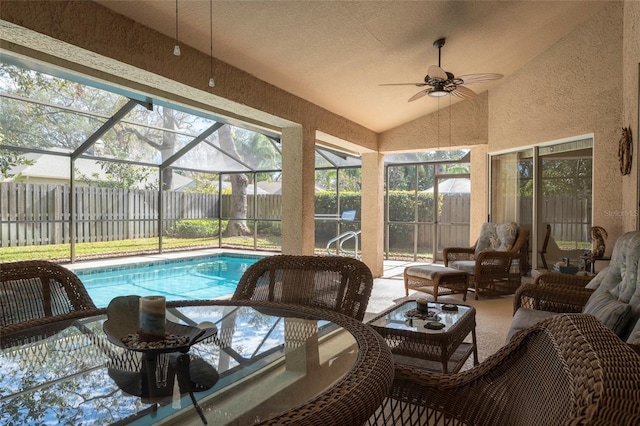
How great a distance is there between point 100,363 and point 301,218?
3.69m

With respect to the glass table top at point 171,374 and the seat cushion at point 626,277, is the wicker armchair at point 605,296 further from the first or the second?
the glass table top at point 171,374

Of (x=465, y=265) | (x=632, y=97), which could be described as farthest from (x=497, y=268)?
(x=632, y=97)

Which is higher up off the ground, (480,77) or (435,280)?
(480,77)

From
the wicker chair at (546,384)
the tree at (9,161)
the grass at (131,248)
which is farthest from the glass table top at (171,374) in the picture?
the tree at (9,161)

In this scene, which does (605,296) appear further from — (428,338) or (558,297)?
(428,338)

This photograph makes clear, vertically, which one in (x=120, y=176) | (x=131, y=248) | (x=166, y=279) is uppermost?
(x=120, y=176)

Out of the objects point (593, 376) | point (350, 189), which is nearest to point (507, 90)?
point (350, 189)

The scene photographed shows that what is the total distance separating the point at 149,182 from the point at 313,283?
9215 mm

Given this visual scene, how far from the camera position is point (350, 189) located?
9.98 metres

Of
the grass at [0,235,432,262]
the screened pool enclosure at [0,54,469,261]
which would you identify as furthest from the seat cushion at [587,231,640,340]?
the grass at [0,235,432,262]

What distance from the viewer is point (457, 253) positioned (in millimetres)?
6113

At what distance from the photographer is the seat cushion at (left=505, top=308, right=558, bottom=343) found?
94.7 inches

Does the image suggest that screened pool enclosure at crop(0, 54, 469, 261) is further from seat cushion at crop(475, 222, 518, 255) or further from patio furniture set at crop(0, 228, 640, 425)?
patio furniture set at crop(0, 228, 640, 425)

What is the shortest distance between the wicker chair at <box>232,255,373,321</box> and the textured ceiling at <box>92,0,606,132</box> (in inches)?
77.1
